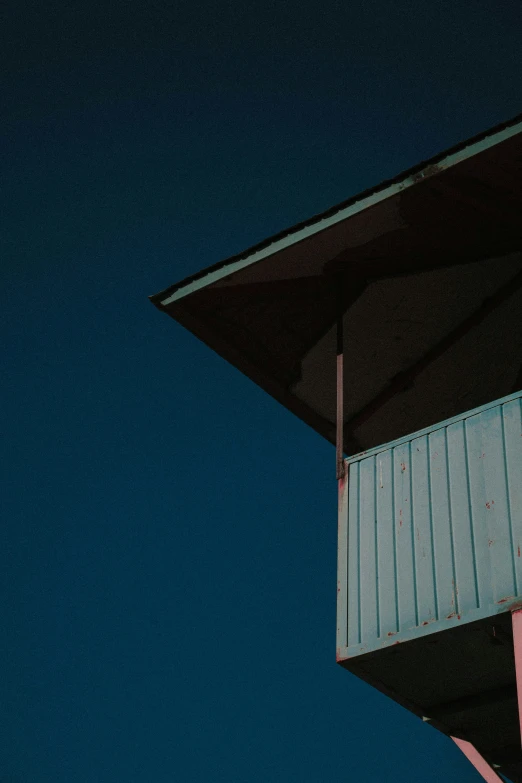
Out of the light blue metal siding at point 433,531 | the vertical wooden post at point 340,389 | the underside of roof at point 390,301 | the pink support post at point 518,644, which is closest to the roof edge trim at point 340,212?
the underside of roof at point 390,301

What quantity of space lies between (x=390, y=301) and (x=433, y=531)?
3459mm

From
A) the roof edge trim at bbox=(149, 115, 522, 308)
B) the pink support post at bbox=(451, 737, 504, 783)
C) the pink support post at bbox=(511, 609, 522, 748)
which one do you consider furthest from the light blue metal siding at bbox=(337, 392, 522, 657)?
the roof edge trim at bbox=(149, 115, 522, 308)

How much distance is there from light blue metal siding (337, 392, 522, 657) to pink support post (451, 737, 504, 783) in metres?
1.51

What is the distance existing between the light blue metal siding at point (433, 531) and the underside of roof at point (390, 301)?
221 centimetres

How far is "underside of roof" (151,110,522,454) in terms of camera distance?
1067 cm

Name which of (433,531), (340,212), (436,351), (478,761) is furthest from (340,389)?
(478,761)

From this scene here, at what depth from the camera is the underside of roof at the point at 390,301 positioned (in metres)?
10.7

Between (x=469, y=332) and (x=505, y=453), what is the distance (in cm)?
349

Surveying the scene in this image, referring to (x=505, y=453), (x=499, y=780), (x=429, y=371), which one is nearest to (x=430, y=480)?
(x=505, y=453)

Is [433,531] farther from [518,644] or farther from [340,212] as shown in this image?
[340,212]

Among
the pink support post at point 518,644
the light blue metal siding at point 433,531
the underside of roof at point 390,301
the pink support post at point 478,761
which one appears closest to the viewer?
the pink support post at point 518,644

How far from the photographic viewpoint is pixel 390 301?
39.5 ft

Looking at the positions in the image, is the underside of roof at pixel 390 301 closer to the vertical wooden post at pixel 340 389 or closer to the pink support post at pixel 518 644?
the vertical wooden post at pixel 340 389

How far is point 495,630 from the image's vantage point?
27.8ft
